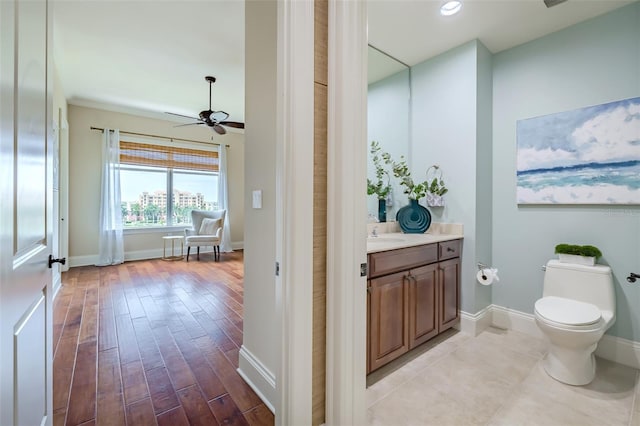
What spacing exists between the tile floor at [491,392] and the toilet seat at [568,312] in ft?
1.32

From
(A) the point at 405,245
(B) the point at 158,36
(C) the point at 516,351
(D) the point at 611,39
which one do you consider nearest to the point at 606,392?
(C) the point at 516,351

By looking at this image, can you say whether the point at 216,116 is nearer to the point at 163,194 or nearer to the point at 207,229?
the point at 207,229

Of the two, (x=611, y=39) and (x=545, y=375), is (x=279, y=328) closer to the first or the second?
(x=545, y=375)

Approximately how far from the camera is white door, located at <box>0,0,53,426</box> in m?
0.69

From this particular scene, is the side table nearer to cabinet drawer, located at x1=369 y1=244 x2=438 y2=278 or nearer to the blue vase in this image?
the blue vase

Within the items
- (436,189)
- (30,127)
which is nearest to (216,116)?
(436,189)

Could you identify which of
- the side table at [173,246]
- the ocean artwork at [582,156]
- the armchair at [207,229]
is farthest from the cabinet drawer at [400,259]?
the side table at [173,246]

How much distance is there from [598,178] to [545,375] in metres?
1.49

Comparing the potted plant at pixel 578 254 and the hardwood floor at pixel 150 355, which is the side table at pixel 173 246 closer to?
the hardwood floor at pixel 150 355

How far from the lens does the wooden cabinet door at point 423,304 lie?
194cm

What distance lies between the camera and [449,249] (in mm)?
2338

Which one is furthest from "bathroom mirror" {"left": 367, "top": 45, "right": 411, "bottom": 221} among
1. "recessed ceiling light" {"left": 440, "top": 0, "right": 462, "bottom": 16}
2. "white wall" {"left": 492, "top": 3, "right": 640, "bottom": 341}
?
"white wall" {"left": 492, "top": 3, "right": 640, "bottom": 341}

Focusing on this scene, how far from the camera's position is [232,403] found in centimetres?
154

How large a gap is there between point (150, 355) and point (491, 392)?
90.1 inches
